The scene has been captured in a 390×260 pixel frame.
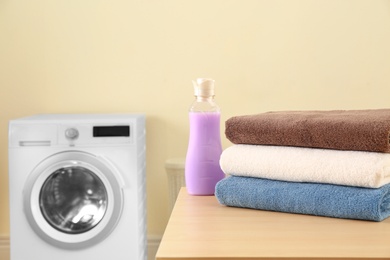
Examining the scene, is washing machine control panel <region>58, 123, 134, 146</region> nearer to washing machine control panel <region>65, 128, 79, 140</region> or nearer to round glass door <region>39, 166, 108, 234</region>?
washing machine control panel <region>65, 128, 79, 140</region>

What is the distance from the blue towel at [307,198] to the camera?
115 centimetres

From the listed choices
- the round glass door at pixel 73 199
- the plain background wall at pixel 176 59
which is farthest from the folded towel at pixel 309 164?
the plain background wall at pixel 176 59

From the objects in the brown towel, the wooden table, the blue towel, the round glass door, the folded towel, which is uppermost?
the brown towel

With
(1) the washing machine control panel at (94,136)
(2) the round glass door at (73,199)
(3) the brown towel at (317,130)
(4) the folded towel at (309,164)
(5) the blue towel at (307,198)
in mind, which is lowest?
(2) the round glass door at (73,199)

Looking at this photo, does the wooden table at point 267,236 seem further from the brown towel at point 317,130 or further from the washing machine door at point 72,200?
the washing machine door at point 72,200

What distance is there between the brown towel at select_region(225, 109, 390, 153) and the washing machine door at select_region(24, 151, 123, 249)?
1817mm

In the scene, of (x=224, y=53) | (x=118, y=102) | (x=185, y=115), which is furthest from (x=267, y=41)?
(x=118, y=102)

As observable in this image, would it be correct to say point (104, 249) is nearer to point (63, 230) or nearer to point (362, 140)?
point (63, 230)

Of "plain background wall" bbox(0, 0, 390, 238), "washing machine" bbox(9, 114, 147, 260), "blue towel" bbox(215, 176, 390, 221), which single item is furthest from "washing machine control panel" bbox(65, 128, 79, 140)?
"blue towel" bbox(215, 176, 390, 221)

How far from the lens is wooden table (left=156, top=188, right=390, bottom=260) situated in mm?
990

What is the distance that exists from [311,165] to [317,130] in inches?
2.6

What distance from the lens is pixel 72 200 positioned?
3209mm

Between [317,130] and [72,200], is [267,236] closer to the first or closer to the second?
[317,130]

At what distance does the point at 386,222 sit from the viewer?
1.17m
